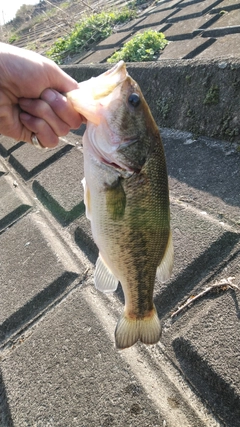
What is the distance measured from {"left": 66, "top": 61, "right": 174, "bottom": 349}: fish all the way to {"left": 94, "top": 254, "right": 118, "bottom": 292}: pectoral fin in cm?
10

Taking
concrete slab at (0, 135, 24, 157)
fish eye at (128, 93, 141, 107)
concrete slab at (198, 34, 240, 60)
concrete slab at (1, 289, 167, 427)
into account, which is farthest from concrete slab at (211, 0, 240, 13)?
concrete slab at (1, 289, 167, 427)

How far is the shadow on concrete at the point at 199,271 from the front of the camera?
182 centimetres

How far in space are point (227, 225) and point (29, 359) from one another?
48.0 inches

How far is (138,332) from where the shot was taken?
151 cm

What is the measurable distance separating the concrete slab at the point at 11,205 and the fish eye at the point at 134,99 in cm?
166

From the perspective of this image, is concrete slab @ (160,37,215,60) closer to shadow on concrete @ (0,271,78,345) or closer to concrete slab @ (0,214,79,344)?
concrete slab @ (0,214,79,344)

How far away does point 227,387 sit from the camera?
4.64ft

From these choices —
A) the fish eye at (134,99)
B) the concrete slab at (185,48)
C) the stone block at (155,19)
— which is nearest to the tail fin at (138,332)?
the fish eye at (134,99)

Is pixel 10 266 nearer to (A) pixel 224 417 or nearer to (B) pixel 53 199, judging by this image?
(B) pixel 53 199

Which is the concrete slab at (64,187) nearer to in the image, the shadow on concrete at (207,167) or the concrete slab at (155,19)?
the shadow on concrete at (207,167)

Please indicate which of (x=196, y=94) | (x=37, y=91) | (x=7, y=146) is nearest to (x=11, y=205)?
(x=37, y=91)

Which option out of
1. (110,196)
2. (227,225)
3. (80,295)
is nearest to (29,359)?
(80,295)

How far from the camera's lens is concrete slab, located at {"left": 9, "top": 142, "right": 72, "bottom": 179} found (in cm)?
341

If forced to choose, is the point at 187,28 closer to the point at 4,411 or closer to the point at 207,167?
the point at 207,167
